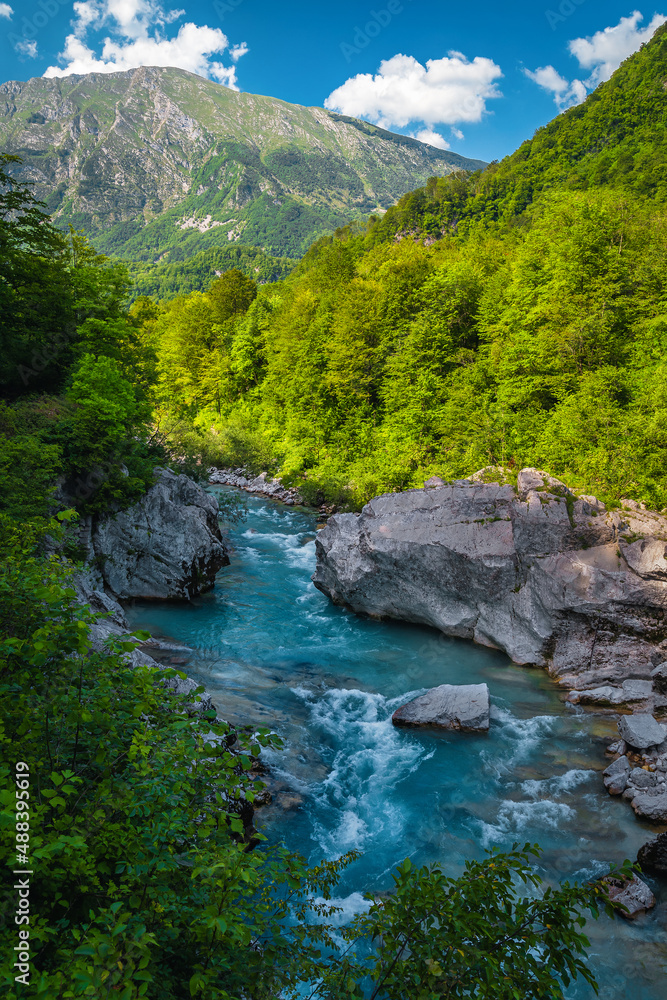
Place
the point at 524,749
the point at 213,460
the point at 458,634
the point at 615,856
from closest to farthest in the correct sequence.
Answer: the point at 615,856, the point at 524,749, the point at 458,634, the point at 213,460

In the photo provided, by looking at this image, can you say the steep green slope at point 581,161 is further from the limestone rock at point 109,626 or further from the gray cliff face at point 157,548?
the limestone rock at point 109,626

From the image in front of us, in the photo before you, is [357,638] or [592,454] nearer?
[357,638]

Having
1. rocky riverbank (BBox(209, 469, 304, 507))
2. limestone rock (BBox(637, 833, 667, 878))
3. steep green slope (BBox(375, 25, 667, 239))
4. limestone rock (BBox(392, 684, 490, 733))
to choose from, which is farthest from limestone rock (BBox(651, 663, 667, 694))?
steep green slope (BBox(375, 25, 667, 239))

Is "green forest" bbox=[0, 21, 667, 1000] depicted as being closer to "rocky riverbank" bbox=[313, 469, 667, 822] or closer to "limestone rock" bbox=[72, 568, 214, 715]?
"limestone rock" bbox=[72, 568, 214, 715]

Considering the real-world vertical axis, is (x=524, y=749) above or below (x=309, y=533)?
below

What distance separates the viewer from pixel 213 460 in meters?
41.9

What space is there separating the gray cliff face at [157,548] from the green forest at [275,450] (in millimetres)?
950

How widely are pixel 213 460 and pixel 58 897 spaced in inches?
1565

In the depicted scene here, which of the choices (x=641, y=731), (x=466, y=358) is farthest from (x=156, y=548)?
(x=466, y=358)

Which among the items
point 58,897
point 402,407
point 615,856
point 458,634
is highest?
point 402,407

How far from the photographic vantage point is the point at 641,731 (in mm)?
11625

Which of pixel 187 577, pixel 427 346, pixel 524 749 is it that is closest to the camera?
pixel 524 749

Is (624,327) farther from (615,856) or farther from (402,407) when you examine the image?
(615,856)

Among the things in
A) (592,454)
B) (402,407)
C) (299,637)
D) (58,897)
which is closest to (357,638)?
(299,637)
